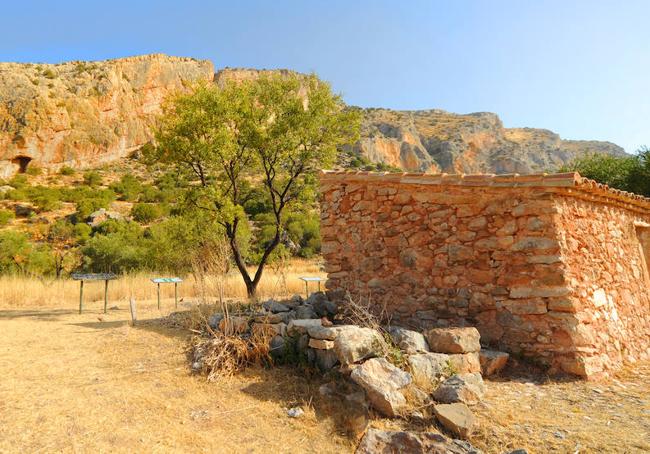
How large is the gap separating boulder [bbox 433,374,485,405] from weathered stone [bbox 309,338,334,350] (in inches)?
53.3

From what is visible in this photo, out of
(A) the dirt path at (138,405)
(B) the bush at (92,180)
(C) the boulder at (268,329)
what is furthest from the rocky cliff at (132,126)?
(C) the boulder at (268,329)

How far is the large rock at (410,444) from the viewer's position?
3479 millimetres

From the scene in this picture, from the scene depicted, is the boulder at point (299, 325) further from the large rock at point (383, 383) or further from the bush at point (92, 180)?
the bush at point (92, 180)

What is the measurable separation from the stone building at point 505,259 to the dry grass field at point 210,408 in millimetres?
561

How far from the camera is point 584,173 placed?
18.0 meters

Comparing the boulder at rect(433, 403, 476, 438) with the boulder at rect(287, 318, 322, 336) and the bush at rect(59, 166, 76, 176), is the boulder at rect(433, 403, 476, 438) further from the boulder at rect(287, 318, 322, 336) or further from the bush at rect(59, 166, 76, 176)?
the bush at rect(59, 166, 76, 176)

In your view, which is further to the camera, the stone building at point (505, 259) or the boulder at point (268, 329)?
the boulder at point (268, 329)

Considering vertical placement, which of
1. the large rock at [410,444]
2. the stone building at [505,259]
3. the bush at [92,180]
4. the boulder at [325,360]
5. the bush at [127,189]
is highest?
the bush at [92,180]

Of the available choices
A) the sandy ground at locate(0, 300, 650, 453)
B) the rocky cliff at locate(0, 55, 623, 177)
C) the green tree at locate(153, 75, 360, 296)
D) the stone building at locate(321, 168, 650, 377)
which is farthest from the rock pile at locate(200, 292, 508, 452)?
the rocky cliff at locate(0, 55, 623, 177)

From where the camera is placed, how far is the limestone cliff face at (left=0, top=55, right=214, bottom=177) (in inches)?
1384

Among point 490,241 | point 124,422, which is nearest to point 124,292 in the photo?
point 124,422

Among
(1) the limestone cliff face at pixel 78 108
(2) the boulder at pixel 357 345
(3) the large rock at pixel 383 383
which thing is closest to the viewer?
(3) the large rock at pixel 383 383

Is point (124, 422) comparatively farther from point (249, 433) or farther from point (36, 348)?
point (36, 348)

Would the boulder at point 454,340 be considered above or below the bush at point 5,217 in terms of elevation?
below
